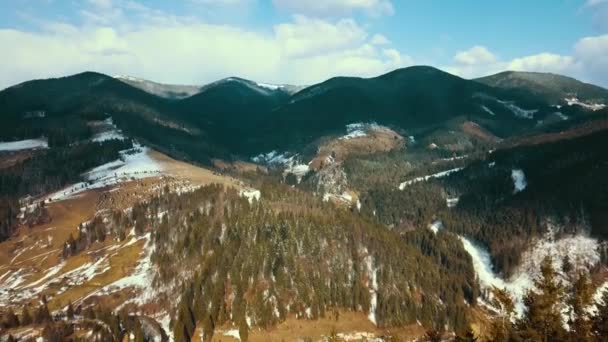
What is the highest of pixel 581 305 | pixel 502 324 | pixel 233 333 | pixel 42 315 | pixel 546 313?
pixel 581 305

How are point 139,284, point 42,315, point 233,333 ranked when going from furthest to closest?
point 139,284 → point 42,315 → point 233,333

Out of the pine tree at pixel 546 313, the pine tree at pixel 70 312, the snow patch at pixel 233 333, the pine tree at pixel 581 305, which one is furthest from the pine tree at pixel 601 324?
the pine tree at pixel 70 312

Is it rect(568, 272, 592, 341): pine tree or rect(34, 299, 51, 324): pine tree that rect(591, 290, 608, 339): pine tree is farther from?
rect(34, 299, 51, 324): pine tree

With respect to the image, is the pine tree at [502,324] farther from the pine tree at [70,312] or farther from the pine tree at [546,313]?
the pine tree at [70,312]

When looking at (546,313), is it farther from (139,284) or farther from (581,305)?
(139,284)

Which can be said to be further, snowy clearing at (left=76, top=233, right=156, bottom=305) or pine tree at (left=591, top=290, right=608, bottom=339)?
snowy clearing at (left=76, top=233, right=156, bottom=305)

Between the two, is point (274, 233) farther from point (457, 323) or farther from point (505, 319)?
point (505, 319)

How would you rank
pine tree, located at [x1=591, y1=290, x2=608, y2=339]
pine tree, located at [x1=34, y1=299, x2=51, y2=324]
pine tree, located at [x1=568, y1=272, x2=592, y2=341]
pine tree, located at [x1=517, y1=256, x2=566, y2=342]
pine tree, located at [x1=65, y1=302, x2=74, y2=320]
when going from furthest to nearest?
pine tree, located at [x1=65, y1=302, x2=74, y2=320] < pine tree, located at [x1=34, y1=299, x2=51, y2=324] < pine tree, located at [x1=591, y1=290, x2=608, y2=339] < pine tree, located at [x1=568, y1=272, x2=592, y2=341] < pine tree, located at [x1=517, y1=256, x2=566, y2=342]

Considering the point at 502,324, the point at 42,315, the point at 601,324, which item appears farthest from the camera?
the point at 42,315

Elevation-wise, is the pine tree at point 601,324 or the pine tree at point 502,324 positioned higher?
the pine tree at point 502,324

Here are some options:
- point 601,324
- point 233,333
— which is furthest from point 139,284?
point 601,324

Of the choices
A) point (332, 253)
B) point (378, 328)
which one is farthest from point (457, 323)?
point (332, 253)

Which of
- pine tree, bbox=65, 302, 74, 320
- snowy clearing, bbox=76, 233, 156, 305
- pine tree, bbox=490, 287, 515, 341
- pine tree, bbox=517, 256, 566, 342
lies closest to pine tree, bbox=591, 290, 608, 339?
pine tree, bbox=517, 256, 566, 342
